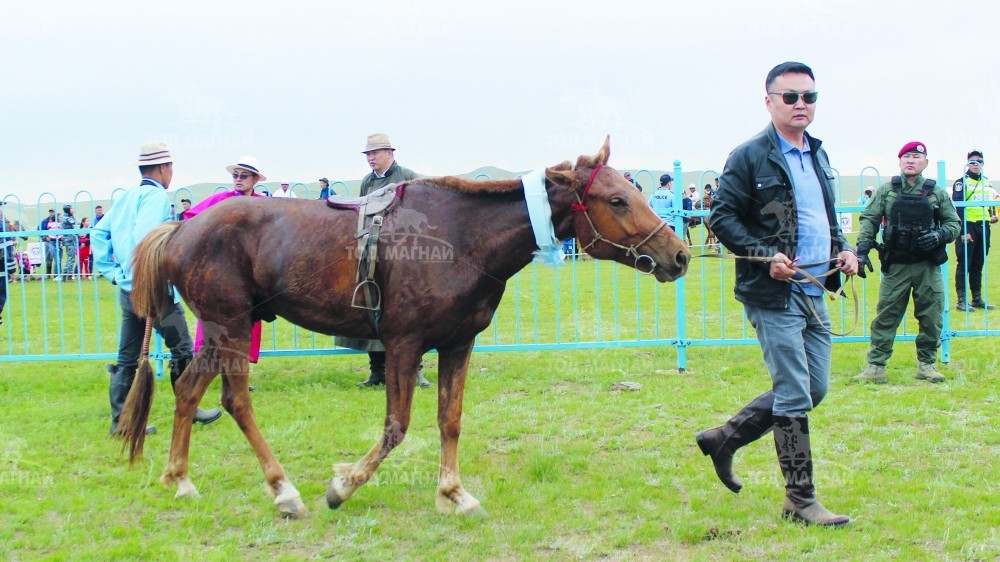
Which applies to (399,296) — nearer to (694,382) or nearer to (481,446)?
(481,446)

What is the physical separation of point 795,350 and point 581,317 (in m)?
8.76

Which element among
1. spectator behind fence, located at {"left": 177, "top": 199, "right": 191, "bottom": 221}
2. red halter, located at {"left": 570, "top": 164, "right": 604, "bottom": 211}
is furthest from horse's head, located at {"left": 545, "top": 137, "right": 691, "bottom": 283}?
spectator behind fence, located at {"left": 177, "top": 199, "right": 191, "bottom": 221}

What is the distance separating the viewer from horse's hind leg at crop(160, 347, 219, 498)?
531 cm

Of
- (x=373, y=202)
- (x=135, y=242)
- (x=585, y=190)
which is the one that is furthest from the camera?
(x=135, y=242)

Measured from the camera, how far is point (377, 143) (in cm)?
840

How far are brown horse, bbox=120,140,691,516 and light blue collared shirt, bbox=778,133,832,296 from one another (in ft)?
2.04

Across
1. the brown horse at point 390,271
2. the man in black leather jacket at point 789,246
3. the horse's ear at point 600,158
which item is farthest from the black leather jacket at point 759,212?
the horse's ear at point 600,158

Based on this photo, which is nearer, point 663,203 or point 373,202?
point 373,202

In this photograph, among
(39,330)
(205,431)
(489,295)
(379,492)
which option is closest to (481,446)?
(379,492)

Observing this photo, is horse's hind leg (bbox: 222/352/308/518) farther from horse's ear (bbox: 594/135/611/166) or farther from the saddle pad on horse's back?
horse's ear (bbox: 594/135/611/166)

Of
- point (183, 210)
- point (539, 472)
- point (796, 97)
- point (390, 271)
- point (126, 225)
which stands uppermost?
point (183, 210)

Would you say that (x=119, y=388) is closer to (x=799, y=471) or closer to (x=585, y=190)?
Result: (x=585, y=190)

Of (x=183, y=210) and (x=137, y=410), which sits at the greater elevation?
(x=183, y=210)

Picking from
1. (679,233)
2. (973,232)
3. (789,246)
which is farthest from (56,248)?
(973,232)
